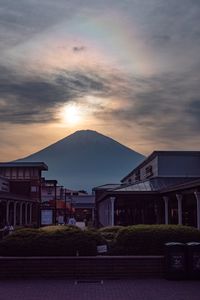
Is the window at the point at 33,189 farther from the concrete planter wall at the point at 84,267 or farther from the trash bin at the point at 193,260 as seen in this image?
the trash bin at the point at 193,260

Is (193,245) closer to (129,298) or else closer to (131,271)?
(131,271)

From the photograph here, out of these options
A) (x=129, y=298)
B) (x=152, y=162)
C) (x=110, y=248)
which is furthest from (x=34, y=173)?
(x=129, y=298)

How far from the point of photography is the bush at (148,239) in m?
16.5

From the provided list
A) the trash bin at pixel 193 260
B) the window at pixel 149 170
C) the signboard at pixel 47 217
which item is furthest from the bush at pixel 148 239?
the window at pixel 149 170

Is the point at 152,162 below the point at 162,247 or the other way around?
the other way around

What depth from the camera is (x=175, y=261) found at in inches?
578

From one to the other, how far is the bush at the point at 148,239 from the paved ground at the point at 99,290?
1.86 meters

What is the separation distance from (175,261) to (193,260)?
1.71 ft

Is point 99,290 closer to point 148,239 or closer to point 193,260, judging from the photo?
point 193,260

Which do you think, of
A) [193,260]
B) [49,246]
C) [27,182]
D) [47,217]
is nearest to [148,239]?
[193,260]

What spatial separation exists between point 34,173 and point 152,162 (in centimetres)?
2762

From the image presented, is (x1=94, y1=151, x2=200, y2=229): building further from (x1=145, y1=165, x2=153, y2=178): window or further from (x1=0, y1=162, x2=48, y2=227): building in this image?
(x1=0, y1=162, x2=48, y2=227): building

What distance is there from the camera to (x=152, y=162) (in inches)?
2261

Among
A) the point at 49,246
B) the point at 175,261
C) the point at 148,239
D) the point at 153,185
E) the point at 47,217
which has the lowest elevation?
the point at 175,261
